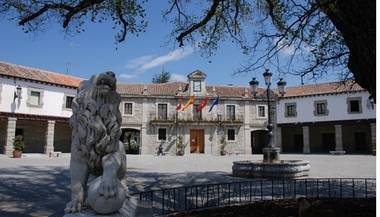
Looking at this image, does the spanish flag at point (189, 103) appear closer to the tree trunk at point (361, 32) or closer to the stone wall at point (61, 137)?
the stone wall at point (61, 137)

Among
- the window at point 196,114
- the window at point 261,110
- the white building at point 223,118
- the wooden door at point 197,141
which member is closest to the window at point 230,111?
the white building at point 223,118

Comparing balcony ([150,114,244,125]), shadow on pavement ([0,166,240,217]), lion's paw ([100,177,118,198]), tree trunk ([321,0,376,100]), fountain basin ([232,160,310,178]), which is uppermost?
balcony ([150,114,244,125])

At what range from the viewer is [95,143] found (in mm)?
3406

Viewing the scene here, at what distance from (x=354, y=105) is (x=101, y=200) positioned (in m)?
33.7

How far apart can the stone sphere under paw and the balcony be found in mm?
31534

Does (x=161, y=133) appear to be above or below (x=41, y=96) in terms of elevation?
below

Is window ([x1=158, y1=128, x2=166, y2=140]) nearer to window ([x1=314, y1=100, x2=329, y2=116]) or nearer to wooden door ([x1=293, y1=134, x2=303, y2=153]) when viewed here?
wooden door ([x1=293, y1=134, x2=303, y2=153])

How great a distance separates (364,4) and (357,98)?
32351 millimetres

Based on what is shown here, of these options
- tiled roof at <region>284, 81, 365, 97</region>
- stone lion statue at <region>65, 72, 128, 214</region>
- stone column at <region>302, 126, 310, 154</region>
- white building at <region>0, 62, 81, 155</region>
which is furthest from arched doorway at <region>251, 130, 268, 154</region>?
stone lion statue at <region>65, 72, 128, 214</region>

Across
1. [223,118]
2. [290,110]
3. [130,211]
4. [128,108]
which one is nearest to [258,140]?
[290,110]

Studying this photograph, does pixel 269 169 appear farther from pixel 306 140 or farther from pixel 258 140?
pixel 258 140

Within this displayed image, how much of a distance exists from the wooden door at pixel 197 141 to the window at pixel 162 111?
10.4ft

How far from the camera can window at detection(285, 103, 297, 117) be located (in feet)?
121

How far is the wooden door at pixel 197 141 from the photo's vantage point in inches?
1422
